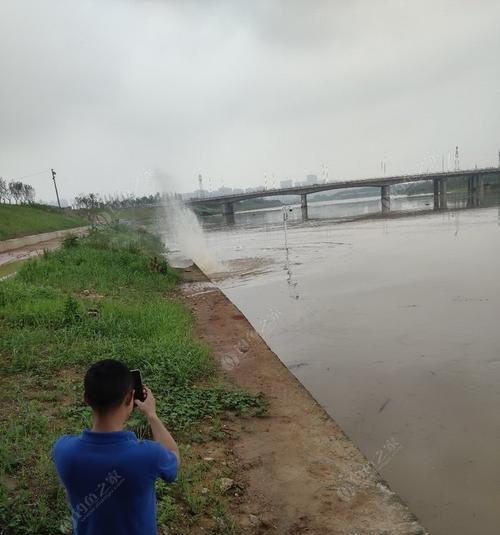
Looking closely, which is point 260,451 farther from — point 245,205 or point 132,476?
point 245,205

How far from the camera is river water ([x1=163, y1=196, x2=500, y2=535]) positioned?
4.83 meters

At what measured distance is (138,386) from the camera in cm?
246

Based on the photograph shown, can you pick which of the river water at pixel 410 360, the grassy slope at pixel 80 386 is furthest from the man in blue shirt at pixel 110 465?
the river water at pixel 410 360

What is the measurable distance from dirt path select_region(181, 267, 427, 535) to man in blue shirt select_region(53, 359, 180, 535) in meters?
2.05

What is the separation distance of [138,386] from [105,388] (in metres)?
0.26

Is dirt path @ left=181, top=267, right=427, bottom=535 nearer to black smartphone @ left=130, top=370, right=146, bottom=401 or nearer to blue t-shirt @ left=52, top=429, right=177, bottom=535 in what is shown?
blue t-shirt @ left=52, top=429, right=177, bottom=535

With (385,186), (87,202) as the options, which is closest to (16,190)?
(87,202)

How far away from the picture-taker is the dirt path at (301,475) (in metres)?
4.07

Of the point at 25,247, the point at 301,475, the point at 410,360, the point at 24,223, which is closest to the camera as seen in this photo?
the point at 301,475

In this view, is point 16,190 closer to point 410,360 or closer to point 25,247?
point 25,247

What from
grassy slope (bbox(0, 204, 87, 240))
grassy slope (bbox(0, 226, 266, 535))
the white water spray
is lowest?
the white water spray

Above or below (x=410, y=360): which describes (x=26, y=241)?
above

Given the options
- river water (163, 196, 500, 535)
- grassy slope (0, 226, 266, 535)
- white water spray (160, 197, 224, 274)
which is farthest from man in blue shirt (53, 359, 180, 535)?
white water spray (160, 197, 224, 274)

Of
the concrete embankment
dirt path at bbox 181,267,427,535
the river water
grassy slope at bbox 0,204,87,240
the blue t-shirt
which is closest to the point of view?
the blue t-shirt
